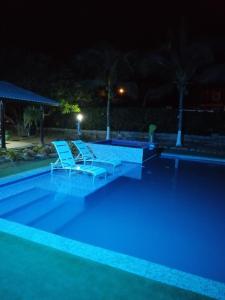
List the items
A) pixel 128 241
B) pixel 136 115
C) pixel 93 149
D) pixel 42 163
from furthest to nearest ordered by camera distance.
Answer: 1. pixel 136 115
2. pixel 93 149
3. pixel 42 163
4. pixel 128 241

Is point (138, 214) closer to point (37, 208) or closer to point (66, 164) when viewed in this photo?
point (37, 208)

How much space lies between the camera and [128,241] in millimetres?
5195

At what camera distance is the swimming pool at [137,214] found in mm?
4875

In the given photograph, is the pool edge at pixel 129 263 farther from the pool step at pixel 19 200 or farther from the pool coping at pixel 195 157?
the pool coping at pixel 195 157

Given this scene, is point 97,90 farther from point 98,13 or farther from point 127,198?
point 127,198

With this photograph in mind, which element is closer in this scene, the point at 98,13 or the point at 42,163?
the point at 42,163

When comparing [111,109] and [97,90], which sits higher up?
[97,90]

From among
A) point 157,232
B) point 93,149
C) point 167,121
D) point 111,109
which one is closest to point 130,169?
point 93,149

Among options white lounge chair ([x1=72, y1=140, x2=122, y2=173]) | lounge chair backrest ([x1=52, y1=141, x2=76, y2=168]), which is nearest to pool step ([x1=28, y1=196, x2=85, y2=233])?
lounge chair backrest ([x1=52, y1=141, x2=76, y2=168])

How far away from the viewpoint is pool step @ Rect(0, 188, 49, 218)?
635cm

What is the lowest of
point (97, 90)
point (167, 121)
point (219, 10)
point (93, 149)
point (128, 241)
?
point (128, 241)

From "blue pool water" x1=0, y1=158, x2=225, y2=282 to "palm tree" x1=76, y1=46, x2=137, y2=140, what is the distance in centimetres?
1214

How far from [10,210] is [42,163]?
4.47m

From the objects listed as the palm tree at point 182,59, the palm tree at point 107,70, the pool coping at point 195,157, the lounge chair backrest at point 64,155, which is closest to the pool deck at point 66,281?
the lounge chair backrest at point 64,155
